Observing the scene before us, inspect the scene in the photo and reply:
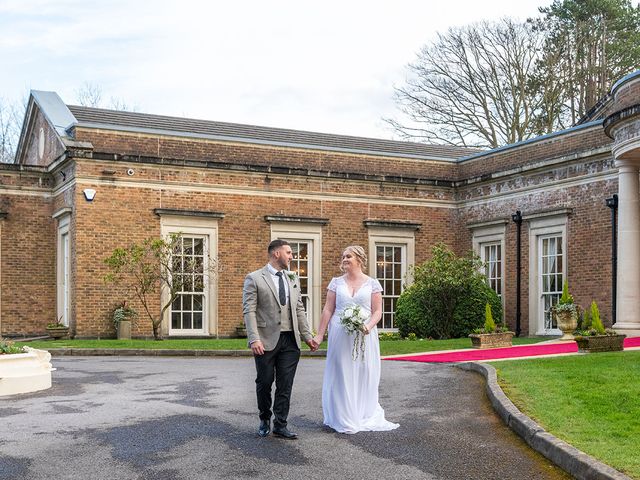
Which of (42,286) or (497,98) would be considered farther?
(497,98)

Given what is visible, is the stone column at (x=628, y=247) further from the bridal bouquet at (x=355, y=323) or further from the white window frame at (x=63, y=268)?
the white window frame at (x=63, y=268)

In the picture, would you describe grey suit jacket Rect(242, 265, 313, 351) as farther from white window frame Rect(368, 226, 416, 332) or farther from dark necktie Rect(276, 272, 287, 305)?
white window frame Rect(368, 226, 416, 332)

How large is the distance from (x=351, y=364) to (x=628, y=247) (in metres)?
11.6

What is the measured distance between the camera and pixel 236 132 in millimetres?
27250

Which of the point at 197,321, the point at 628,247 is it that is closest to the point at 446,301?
the point at 628,247

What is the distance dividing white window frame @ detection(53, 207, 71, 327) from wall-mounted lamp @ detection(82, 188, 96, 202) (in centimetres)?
99

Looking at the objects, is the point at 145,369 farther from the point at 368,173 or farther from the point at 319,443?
the point at 368,173

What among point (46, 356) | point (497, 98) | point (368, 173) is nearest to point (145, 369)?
point (46, 356)

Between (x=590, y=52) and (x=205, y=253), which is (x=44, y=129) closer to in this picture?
(x=205, y=253)

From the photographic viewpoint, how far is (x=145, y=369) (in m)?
14.5

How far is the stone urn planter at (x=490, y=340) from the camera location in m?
17.7

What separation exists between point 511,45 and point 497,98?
260 centimetres

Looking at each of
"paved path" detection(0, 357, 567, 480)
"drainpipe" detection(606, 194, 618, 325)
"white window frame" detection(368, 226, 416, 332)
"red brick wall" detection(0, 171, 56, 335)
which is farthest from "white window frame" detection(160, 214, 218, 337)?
"paved path" detection(0, 357, 567, 480)

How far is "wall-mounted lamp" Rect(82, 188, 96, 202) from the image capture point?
21828mm
